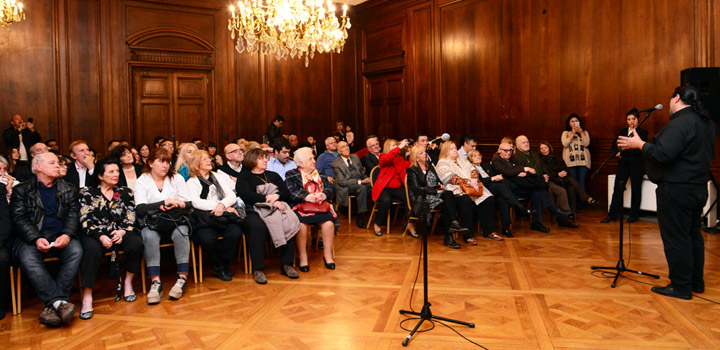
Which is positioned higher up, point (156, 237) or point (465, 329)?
point (156, 237)

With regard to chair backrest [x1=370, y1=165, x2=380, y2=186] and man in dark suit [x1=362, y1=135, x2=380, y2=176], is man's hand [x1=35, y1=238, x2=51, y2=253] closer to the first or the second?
chair backrest [x1=370, y1=165, x2=380, y2=186]

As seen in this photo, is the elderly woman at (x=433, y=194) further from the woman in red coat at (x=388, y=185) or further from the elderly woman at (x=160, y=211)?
the elderly woman at (x=160, y=211)

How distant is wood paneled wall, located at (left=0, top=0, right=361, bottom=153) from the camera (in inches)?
345

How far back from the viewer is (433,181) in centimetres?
601

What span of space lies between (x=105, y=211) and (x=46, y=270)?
23.4 inches

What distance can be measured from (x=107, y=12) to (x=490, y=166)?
7150 millimetres

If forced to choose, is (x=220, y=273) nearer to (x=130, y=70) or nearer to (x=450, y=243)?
(x=450, y=243)

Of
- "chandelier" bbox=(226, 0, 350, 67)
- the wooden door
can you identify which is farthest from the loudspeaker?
the wooden door

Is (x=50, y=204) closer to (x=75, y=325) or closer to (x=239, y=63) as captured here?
(x=75, y=325)

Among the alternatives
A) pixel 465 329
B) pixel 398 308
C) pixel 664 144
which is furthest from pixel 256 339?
pixel 664 144

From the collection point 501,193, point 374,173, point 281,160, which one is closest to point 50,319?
point 281,160

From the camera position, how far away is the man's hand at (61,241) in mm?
3756

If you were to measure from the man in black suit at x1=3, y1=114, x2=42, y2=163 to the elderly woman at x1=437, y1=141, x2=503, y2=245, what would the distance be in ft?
21.3

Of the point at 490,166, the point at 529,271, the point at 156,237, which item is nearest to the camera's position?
the point at 156,237
